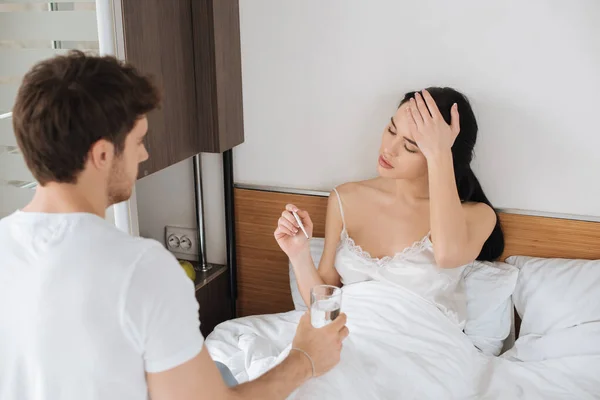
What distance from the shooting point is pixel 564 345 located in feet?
6.35

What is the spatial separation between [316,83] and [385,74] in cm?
24

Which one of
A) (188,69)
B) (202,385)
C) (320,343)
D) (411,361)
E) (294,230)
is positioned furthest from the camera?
(188,69)

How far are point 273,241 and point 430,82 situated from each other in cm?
81

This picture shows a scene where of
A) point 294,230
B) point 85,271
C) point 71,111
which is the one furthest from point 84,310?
point 294,230

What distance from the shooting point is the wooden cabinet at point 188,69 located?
6.26ft

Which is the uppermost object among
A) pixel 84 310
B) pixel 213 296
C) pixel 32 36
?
pixel 32 36

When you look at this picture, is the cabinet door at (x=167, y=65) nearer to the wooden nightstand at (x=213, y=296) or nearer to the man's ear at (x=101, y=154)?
the wooden nightstand at (x=213, y=296)

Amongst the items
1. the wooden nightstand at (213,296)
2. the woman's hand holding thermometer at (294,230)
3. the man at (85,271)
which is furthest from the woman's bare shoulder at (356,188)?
the man at (85,271)

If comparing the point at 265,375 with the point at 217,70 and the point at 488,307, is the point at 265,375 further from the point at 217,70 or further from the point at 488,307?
the point at 217,70

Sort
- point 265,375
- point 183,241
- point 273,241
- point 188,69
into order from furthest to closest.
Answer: point 183,241 < point 273,241 < point 188,69 < point 265,375

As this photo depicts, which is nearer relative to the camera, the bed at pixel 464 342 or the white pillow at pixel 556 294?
the bed at pixel 464 342

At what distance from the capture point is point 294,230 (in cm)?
189

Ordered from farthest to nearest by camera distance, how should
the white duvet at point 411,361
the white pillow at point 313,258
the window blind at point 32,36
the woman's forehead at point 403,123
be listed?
the white pillow at point 313,258
the woman's forehead at point 403,123
the window blind at point 32,36
the white duvet at point 411,361

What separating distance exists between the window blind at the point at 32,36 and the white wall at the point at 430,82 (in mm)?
640
